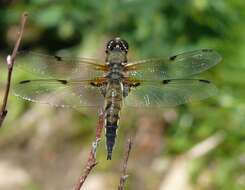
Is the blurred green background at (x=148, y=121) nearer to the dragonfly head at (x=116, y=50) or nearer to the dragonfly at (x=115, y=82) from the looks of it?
the dragonfly at (x=115, y=82)

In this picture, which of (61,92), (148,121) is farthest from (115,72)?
(148,121)

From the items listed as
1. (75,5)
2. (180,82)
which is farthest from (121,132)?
(180,82)

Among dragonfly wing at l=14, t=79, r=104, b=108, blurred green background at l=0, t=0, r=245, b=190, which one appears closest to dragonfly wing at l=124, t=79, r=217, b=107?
dragonfly wing at l=14, t=79, r=104, b=108

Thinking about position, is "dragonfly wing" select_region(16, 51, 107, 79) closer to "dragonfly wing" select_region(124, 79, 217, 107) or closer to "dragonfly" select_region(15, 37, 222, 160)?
"dragonfly" select_region(15, 37, 222, 160)

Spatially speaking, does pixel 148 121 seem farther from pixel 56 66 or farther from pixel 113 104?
pixel 113 104

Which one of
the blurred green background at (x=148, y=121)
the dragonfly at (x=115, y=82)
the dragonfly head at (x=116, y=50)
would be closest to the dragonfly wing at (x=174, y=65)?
the dragonfly at (x=115, y=82)

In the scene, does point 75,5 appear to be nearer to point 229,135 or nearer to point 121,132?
point 121,132

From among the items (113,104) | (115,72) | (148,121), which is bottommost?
(113,104)
